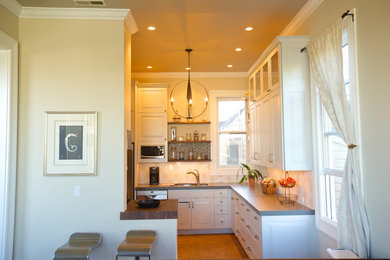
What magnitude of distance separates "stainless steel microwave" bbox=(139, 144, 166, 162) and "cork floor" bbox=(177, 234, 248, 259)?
1474 millimetres

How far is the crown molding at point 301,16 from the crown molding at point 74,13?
76.0 inches

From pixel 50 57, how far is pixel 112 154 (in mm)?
1253

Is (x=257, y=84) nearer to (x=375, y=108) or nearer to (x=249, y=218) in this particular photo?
(x=249, y=218)

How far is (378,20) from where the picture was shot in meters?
2.12

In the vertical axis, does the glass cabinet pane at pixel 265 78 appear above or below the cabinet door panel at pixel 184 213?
above

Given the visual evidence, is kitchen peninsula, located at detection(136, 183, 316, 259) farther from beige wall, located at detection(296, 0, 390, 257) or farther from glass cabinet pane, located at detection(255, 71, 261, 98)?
glass cabinet pane, located at detection(255, 71, 261, 98)

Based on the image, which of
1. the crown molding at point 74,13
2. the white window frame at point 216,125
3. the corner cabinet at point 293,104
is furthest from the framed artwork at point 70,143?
the white window frame at point 216,125

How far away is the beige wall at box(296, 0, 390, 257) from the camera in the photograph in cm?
206

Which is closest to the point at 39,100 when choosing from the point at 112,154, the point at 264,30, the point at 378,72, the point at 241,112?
the point at 112,154

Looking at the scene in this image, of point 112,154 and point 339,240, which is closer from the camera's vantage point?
point 339,240

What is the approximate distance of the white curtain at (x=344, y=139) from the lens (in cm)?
225

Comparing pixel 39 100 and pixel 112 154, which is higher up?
pixel 39 100

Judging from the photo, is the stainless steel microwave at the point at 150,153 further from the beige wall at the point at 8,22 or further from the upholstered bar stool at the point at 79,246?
the beige wall at the point at 8,22

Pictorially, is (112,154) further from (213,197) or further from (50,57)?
(213,197)
